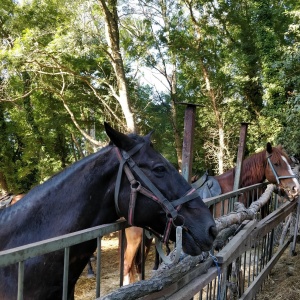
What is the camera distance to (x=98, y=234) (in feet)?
5.61

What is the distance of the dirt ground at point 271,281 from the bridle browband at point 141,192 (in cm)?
190

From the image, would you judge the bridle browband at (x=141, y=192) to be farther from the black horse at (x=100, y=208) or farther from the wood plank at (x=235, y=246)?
the wood plank at (x=235, y=246)

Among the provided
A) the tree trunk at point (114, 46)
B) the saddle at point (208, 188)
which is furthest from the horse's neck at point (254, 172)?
the tree trunk at point (114, 46)

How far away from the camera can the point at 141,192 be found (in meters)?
2.01

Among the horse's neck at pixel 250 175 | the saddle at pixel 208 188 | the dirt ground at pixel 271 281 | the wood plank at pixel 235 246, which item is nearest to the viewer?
the wood plank at pixel 235 246

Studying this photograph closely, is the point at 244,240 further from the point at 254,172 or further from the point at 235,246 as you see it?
the point at 254,172

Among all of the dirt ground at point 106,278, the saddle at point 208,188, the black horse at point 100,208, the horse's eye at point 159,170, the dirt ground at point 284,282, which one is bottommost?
the dirt ground at point 106,278

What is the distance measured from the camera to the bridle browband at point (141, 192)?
1955 mm

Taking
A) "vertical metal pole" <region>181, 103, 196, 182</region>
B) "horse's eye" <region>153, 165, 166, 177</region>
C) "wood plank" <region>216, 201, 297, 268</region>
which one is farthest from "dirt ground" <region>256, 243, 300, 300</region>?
"horse's eye" <region>153, 165, 166, 177</region>

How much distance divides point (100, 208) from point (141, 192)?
1.11 ft

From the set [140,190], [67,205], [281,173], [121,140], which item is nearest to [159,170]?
[140,190]

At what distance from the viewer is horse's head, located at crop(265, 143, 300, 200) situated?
19.2 feet

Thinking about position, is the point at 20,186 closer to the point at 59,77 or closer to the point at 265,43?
the point at 59,77

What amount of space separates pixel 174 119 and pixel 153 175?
15.2 meters
